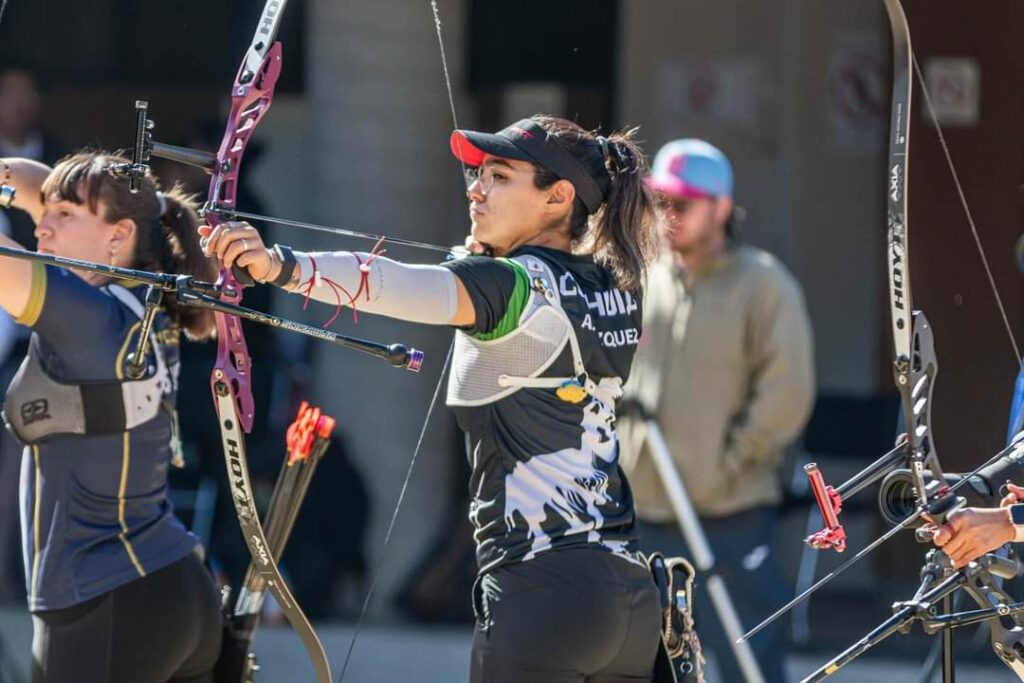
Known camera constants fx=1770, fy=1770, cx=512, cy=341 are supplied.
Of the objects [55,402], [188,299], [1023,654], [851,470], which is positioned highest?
[188,299]

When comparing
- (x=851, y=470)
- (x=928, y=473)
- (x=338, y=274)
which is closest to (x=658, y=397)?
(x=851, y=470)

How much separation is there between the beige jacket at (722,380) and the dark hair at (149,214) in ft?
6.65

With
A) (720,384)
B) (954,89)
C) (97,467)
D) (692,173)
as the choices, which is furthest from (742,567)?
(97,467)

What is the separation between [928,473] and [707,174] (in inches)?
88.4

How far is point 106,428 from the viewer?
365 cm

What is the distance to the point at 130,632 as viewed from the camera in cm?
360

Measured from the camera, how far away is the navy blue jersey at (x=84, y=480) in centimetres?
358

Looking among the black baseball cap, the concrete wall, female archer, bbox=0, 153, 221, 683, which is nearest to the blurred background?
the concrete wall

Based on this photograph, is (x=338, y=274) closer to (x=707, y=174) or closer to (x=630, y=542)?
(x=630, y=542)

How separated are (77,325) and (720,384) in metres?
2.54

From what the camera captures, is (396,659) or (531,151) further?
(396,659)

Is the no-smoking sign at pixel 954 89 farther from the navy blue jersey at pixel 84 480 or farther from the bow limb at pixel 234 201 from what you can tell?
the navy blue jersey at pixel 84 480

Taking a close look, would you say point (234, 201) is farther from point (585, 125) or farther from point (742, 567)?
point (585, 125)

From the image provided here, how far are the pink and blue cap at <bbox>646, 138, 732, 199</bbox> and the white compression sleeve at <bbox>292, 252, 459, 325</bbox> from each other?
8.34 feet
